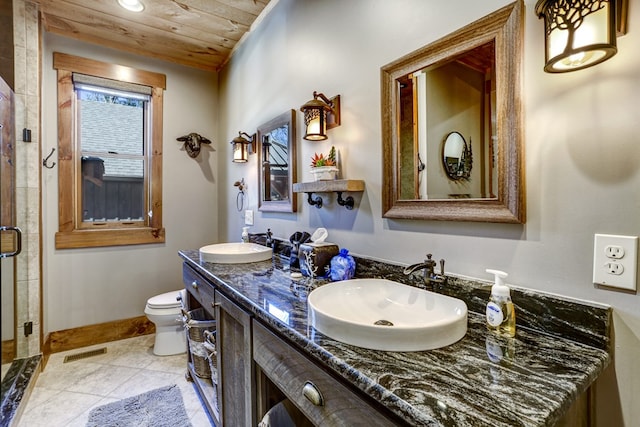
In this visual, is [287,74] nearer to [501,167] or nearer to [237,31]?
[237,31]

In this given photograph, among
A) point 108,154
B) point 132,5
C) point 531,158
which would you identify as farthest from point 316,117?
point 108,154

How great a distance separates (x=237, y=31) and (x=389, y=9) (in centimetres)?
167

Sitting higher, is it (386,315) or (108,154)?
(108,154)

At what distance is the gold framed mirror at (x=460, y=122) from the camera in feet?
2.98

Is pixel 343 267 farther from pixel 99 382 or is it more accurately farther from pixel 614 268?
pixel 99 382

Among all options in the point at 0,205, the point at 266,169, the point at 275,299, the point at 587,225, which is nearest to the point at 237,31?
the point at 266,169

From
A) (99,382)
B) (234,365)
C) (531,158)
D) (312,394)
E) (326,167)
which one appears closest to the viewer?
(312,394)

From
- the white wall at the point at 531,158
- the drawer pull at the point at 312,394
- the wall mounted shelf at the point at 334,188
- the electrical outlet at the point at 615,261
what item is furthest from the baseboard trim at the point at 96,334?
the electrical outlet at the point at 615,261

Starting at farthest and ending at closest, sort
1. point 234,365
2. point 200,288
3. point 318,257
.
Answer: point 200,288 < point 318,257 < point 234,365

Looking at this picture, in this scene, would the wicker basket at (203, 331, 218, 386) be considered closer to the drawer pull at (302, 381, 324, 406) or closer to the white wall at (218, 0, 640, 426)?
the white wall at (218, 0, 640, 426)

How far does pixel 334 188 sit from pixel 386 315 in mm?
612

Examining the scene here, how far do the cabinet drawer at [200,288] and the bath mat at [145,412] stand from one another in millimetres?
650

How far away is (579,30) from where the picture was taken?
69 cm

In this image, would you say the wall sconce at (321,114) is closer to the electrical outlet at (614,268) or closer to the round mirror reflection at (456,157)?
the round mirror reflection at (456,157)
